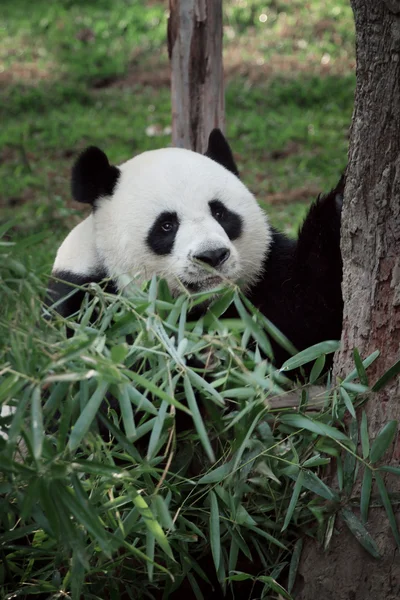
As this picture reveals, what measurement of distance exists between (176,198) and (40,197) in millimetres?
3651

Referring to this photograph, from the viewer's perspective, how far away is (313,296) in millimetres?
2646

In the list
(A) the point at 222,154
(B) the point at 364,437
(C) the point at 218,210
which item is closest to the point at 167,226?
(C) the point at 218,210

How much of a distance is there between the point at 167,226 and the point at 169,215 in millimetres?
41

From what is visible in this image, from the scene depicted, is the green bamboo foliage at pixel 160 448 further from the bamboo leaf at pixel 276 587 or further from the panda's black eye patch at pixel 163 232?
the panda's black eye patch at pixel 163 232

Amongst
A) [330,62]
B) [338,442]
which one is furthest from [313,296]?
[330,62]

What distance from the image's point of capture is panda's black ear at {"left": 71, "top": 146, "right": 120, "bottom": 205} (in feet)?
9.89

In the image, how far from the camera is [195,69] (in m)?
3.91

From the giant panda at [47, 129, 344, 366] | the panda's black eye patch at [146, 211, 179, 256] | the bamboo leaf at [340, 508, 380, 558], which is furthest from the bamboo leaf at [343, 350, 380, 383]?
the panda's black eye patch at [146, 211, 179, 256]

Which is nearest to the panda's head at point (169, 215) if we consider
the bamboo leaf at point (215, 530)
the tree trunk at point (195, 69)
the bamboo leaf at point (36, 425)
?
the bamboo leaf at point (215, 530)

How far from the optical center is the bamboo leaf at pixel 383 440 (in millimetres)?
1908

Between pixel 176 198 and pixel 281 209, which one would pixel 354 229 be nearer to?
pixel 176 198

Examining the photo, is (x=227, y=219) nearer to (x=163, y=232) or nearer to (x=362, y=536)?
(x=163, y=232)

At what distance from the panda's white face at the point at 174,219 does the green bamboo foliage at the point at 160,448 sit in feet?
2.10

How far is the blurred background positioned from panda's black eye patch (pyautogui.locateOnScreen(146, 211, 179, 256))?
2201mm
